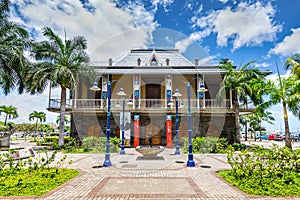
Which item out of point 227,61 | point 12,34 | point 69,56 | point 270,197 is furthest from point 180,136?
point 12,34

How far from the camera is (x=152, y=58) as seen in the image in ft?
64.2

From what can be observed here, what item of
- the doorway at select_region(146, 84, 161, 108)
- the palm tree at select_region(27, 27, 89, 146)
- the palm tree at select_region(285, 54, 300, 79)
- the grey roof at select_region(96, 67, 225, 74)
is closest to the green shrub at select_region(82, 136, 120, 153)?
the palm tree at select_region(27, 27, 89, 146)

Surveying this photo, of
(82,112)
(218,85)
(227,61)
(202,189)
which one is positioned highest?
(227,61)

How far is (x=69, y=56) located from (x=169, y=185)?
13.7 metres

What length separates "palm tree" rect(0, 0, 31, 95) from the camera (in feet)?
43.3

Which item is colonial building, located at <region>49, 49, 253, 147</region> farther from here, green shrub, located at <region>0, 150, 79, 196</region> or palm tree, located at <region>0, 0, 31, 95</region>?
green shrub, located at <region>0, 150, 79, 196</region>

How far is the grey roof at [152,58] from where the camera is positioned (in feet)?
64.6

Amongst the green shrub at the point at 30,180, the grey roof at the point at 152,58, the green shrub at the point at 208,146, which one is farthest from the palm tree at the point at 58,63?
Result: the green shrub at the point at 208,146

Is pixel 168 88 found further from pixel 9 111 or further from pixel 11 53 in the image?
pixel 9 111

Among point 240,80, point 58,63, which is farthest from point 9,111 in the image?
point 240,80

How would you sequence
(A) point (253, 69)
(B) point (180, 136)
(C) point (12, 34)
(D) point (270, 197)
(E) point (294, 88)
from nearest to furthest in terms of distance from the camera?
(D) point (270, 197) → (E) point (294, 88) → (C) point (12, 34) → (A) point (253, 69) → (B) point (180, 136)

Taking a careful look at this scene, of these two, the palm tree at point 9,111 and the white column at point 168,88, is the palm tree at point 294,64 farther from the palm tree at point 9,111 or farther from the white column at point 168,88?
the palm tree at point 9,111

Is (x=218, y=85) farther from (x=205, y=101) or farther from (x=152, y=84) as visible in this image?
(x=152, y=84)

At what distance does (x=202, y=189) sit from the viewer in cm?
561
